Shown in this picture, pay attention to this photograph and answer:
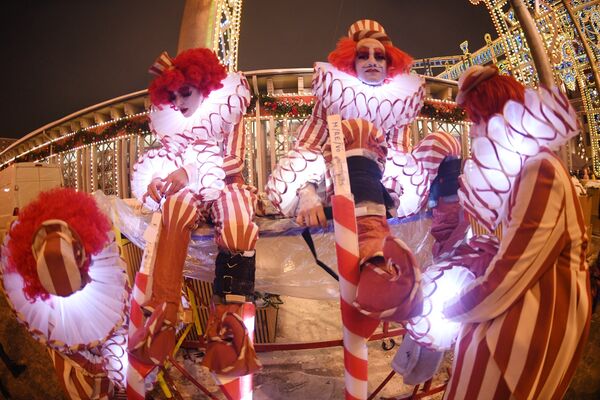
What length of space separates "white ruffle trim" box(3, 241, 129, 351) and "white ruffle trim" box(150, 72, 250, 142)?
63 cm

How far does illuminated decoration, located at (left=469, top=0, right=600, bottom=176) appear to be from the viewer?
4793 millimetres

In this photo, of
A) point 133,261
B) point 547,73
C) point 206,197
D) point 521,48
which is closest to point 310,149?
point 206,197

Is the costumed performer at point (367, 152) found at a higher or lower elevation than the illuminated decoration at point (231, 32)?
lower

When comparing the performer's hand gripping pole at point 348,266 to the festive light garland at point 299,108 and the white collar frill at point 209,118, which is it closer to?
the white collar frill at point 209,118

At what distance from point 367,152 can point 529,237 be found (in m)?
0.50

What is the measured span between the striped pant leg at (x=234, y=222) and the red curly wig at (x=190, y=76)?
1.76ft

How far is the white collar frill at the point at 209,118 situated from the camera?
1616 millimetres

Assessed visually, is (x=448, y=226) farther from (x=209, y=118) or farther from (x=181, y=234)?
(x=209, y=118)

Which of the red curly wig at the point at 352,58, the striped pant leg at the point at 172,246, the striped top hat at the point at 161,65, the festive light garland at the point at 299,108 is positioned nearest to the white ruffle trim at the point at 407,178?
the red curly wig at the point at 352,58

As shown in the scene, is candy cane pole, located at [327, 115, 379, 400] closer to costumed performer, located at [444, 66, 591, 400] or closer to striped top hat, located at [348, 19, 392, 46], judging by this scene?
costumed performer, located at [444, 66, 591, 400]

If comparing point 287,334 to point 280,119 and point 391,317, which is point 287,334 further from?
point 280,119

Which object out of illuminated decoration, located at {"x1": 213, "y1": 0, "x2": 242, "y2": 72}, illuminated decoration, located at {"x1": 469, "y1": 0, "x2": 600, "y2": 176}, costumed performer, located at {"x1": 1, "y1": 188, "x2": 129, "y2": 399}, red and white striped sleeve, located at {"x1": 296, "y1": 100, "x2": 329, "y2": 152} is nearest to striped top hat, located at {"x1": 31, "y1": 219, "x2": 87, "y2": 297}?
costumed performer, located at {"x1": 1, "y1": 188, "x2": 129, "y2": 399}

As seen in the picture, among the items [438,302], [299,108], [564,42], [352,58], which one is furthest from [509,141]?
[299,108]

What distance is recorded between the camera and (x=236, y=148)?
1670 mm
